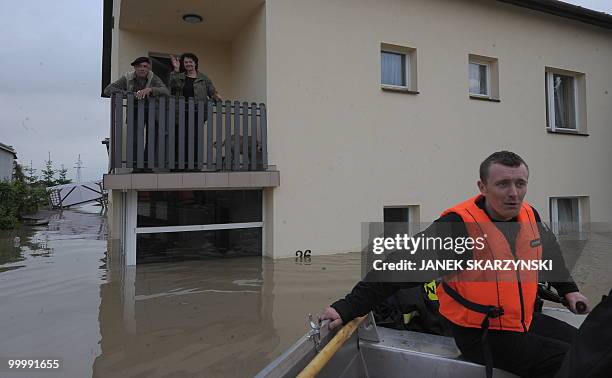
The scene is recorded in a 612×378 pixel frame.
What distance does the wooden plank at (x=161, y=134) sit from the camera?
5.39 m

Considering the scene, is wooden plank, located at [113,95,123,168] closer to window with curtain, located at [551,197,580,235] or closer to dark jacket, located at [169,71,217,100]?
dark jacket, located at [169,71,217,100]

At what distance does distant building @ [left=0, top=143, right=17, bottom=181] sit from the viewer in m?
23.8

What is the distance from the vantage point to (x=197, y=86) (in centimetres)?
607

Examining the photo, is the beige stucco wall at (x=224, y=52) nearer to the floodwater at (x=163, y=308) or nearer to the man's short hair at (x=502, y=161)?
the floodwater at (x=163, y=308)

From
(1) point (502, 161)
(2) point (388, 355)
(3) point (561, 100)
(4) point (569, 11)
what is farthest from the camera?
(3) point (561, 100)

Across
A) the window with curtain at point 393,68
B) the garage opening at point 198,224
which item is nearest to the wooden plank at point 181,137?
the garage opening at point 198,224

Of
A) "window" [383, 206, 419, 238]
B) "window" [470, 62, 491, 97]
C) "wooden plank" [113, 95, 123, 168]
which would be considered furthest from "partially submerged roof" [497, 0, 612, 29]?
"wooden plank" [113, 95, 123, 168]

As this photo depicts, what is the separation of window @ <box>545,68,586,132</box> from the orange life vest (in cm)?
846

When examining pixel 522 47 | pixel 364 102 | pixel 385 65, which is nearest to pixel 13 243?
pixel 364 102

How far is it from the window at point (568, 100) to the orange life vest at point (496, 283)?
333 inches

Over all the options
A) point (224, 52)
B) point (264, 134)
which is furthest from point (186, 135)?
point (224, 52)

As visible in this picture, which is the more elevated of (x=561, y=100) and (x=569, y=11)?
(x=569, y=11)

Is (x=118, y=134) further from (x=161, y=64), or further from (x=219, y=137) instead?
(x=161, y=64)

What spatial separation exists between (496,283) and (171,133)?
4.61 m
